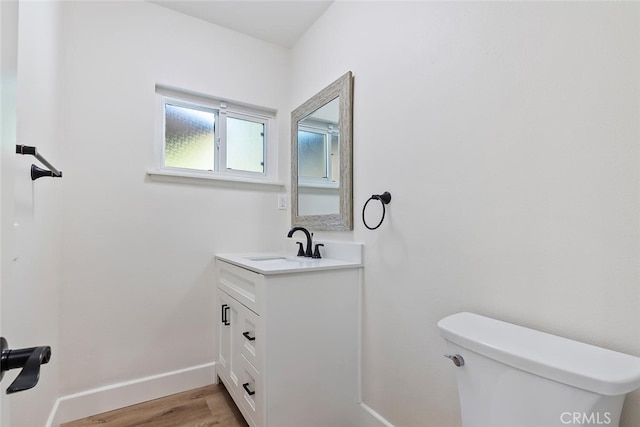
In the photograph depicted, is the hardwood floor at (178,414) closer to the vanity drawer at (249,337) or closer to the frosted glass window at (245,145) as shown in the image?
the vanity drawer at (249,337)

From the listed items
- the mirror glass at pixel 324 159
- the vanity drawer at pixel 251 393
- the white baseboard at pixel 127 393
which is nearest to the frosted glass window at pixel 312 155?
the mirror glass at pixel 324 159

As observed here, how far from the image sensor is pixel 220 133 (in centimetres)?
211

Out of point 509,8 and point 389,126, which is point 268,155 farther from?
point 509,8

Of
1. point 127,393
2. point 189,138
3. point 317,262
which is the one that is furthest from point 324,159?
point 127,393

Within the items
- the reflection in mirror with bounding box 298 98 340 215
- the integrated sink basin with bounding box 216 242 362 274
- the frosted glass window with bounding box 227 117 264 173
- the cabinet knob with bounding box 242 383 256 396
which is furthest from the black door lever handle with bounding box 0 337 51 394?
the frosted glass window with bounding box 227 117 264 173

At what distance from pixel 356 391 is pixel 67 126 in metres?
2.03

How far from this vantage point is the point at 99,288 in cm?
168

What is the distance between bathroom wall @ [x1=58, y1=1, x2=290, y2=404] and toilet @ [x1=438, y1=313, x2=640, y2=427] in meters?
1.57

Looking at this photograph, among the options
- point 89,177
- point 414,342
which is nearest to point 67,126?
point 89,177

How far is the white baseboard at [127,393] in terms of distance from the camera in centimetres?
158

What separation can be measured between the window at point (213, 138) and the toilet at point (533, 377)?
1701mm

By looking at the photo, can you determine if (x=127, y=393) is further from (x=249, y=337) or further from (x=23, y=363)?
(x=23, y=363)

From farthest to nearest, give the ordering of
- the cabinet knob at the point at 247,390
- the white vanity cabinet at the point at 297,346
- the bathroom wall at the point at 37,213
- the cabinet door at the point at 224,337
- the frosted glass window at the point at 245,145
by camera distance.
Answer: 1. the frosted glass window at the point at 245,145
2. the cabinet door at the point at 224,337
3. the cabinet knob at the point at 247,390
4. the white vanity cabinet at the point at 297,346
5. the bathroom wall at the point at 37,213
